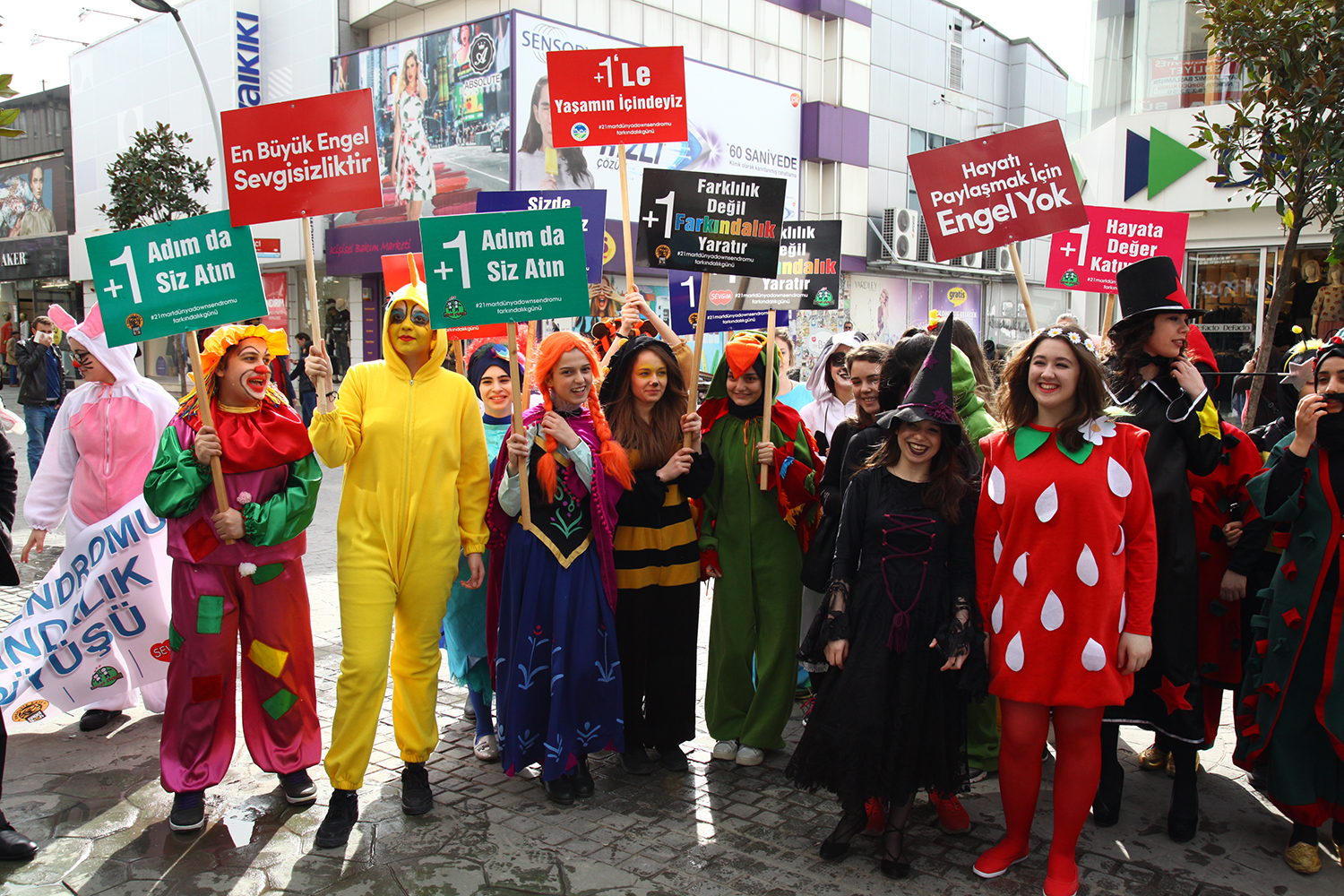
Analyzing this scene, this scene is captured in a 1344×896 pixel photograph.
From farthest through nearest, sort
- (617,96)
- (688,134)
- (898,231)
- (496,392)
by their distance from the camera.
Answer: (898,231)
(688,134)
(617,96)
(496,392)

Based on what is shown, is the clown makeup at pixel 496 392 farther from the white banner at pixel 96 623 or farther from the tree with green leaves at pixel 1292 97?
the tree with green leaves at pixel 1292 97

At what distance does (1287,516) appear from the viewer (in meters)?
3.70

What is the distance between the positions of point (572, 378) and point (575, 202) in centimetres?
206

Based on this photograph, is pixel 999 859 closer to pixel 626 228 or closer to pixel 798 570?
pixel 798 570

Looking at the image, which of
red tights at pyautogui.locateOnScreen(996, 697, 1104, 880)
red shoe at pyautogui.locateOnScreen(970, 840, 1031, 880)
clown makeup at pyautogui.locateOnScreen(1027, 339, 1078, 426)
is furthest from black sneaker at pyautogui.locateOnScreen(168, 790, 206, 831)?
clown makeup at pyautogui.locateOnScreen(1027, 339, 1078, 426)

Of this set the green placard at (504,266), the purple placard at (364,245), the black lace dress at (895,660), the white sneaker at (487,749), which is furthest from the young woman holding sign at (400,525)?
the purple placard at (364,245)

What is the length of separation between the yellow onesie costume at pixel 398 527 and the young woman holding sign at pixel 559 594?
222mm

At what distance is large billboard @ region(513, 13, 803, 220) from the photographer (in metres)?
20.3

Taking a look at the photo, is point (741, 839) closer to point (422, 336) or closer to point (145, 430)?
point (422, 336)

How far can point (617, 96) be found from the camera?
548cm

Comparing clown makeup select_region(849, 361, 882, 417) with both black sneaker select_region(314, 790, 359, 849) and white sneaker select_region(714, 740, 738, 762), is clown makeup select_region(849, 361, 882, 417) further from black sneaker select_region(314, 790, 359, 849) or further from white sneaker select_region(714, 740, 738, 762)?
black sneaker select_region(314, 790, 359, 849)

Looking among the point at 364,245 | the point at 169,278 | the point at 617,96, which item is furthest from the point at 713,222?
the point at 364,245

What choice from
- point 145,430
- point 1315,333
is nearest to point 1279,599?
point 145,430

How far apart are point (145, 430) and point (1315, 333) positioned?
470 inches
